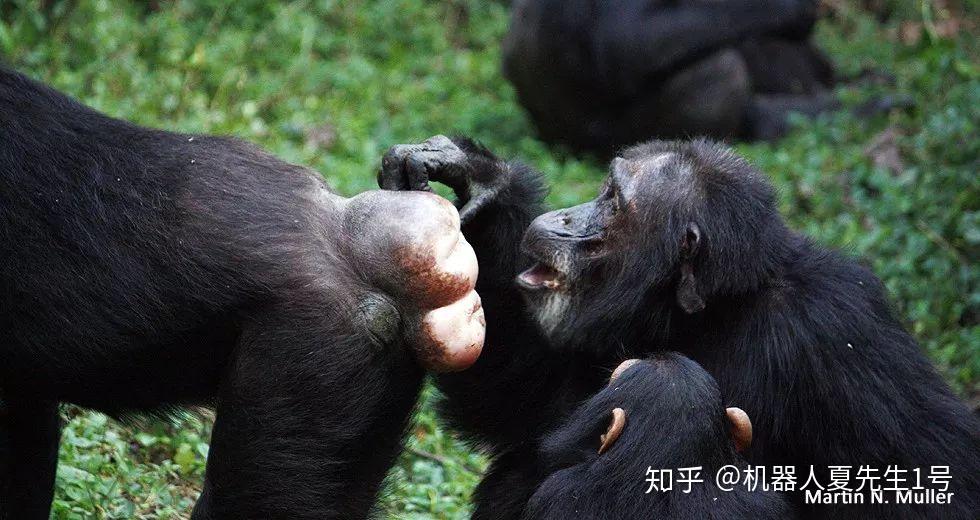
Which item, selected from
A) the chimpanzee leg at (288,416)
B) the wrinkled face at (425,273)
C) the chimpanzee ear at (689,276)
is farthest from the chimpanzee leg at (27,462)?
the chimpanzee ear at (689,276)

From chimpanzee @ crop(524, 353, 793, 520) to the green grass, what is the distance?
645mm

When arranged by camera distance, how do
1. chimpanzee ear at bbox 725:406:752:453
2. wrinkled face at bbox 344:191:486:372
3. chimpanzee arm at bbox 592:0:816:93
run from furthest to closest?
chimpanzee arm at bbox 592:0:816:93 < chimpanzee ear at bbox 725:406:752:453 < wrinkled face at bbox 344:191:486:372

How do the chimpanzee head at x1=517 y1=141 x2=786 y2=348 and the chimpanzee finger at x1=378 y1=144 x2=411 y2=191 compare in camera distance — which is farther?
the chimpanzee head at x1=517 y1=141 x2=786 y2=348

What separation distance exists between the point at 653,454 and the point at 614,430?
5.7 inches

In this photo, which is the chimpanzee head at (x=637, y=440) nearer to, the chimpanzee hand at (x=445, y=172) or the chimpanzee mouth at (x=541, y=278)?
the chimpanzee mouth at (x=541, y=278)

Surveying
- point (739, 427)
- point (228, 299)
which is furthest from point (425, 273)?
point (739, 427)

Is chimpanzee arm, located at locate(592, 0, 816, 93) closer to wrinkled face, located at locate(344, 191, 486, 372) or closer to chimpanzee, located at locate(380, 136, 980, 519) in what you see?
chimpanzee, located at locate(380, 136, 980, 519)

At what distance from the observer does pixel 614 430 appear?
3.96 meters

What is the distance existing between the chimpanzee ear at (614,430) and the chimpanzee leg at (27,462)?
1.88 metres

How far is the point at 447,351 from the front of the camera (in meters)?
3.82

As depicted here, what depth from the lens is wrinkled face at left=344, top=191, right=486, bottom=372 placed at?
3791 millimetres

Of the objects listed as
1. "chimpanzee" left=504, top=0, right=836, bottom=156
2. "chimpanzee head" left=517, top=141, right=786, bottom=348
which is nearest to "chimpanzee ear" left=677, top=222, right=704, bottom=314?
"chimpanzee head" left=517, top=141, right=786, bottom=348

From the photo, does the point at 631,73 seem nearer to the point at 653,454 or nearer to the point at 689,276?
the point at 689,276

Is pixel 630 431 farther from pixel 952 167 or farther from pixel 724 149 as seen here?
pixel 952 167
